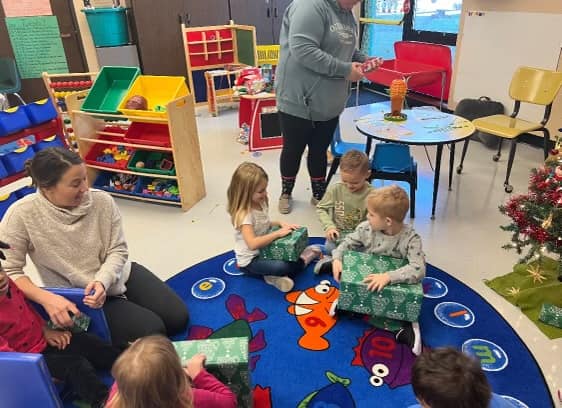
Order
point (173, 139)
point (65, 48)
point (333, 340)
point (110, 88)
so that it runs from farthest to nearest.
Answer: point (65, 48), point (110, 88), point (173, 139), point (333, 340)

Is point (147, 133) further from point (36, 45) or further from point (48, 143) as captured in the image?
point (36, 45)

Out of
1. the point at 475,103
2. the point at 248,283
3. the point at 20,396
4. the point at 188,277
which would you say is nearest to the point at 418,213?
the point at 248,283

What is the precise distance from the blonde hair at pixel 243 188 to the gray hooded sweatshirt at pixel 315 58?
2.58 feet

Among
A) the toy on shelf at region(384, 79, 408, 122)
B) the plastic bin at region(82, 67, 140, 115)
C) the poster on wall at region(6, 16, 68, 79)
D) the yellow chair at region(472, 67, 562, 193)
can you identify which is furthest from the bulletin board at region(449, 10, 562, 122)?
the poster on wall at region(6, 16, 68, 79)

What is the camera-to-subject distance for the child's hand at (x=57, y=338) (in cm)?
162

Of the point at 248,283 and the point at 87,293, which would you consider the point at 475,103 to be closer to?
the point at 248,283

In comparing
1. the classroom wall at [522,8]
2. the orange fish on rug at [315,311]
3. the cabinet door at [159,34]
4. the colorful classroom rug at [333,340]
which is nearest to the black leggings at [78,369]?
the colorful classroom rug at [333,340]

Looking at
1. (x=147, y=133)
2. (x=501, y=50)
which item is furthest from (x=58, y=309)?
(x=501, y=50)

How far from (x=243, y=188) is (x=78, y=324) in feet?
3.08

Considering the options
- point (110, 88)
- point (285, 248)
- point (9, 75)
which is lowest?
point (285, 248)

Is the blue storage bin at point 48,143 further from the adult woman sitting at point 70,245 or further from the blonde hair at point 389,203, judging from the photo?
the blonde hair at point 389,203

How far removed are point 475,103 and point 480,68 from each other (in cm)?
45

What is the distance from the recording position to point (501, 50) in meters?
4.36

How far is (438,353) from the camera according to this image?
115cm
